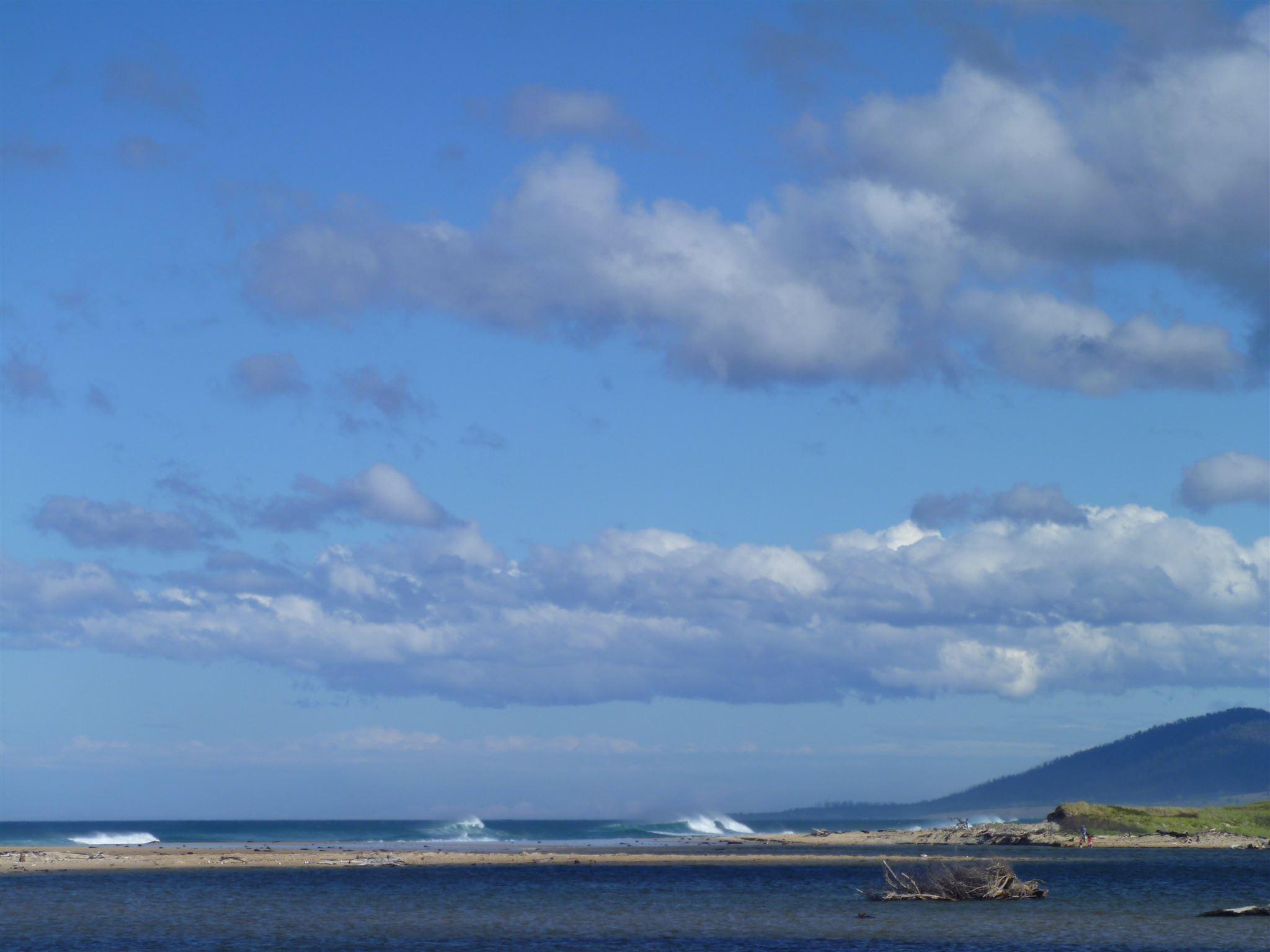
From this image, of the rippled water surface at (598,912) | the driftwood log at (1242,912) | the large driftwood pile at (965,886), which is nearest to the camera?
the rippled water surface at (598,912)

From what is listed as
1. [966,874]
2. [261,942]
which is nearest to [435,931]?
[261,942]

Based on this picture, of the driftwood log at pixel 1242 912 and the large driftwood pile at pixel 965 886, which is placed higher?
the large driftwood pile at pixel 965 886

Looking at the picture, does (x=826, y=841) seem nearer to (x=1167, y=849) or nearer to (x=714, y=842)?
(x=714, y=842)

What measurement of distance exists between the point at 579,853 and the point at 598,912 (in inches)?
2976

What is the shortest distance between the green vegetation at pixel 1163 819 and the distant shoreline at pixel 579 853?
3824mm

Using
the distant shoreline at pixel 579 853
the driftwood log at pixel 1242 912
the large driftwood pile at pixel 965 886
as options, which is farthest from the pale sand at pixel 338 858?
the driftwood log at pixel 1242 912

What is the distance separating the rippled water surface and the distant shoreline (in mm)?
8540

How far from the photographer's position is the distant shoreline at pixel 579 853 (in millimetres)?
127625

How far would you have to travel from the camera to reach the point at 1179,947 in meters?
66.3

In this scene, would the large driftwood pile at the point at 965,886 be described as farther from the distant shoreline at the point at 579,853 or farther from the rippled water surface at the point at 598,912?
the distant shoreline at the point at 579,853

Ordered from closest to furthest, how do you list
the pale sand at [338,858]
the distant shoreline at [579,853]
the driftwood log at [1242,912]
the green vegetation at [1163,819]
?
the driftwood log at [1242,912] → the pale sand at [338,858] → the distant shoreline at [579,853] → the green vegetation at [1163,819]

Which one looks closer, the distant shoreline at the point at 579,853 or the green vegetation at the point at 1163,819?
the distant shoreline at the point at 579,853

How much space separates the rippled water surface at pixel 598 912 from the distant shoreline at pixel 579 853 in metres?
8.54

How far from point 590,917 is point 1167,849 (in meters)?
106
